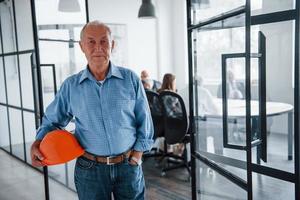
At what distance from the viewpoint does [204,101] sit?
2350mm

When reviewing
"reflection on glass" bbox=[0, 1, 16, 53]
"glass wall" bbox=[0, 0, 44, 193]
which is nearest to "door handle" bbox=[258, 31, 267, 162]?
"glass wall" bbox=[0, 0, 44, 193]

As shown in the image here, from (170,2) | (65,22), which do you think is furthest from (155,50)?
(65,22)

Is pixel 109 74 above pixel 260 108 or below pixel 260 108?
above

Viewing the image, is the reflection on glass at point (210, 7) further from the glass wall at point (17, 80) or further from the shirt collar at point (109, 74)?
the glass wall at point (17, 80)

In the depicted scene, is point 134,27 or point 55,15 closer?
point 55,15

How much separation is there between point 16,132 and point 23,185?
119 centimetres

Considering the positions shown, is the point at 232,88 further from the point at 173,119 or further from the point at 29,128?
the point at 29,128

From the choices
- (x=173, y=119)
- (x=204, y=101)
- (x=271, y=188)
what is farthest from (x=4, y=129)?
(x=271, y=188)

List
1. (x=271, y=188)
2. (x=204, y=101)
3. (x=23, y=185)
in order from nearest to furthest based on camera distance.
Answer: (x=271, y=188) < (x=204, y=101) < (x=23, y=185)

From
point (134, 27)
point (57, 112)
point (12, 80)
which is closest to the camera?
point (57, 112)

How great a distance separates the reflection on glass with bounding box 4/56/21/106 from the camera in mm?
4418

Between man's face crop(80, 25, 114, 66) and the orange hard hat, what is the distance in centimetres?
38

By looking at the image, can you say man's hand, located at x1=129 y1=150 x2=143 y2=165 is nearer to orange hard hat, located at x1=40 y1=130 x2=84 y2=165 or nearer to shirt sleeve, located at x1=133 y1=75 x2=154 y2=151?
shirt sleeve, located at x1=133 y1=75 x2=154 y2=151

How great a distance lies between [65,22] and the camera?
315 centimetres
